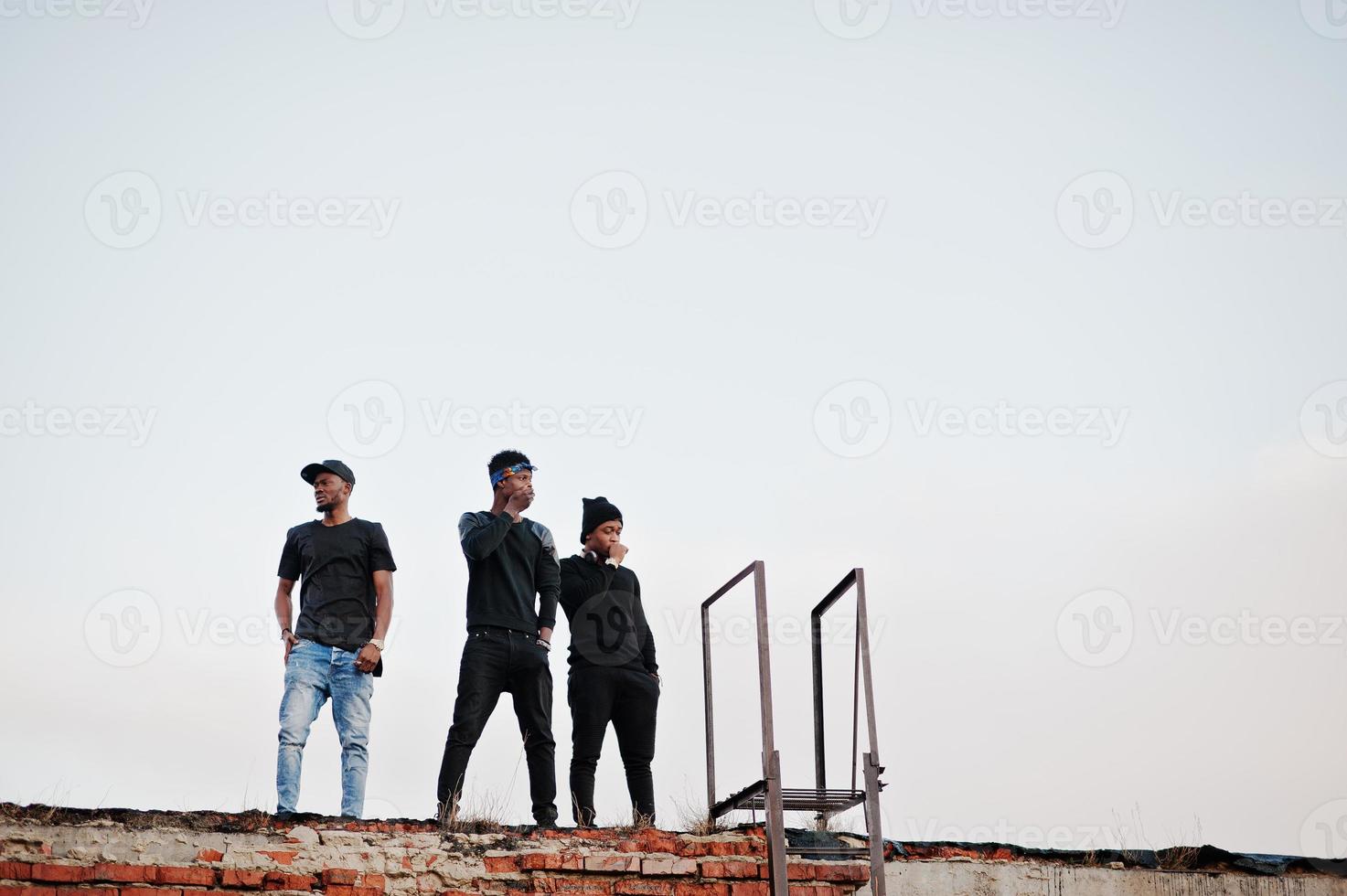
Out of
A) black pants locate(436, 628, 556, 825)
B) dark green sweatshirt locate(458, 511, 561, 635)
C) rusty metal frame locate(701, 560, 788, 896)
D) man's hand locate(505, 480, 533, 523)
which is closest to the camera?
rusty metal frame locate(701, 560, 788, 896)

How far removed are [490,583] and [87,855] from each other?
251 centimetres

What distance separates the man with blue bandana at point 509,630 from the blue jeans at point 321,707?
0.44 meters

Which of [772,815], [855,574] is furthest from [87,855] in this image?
[855,574]

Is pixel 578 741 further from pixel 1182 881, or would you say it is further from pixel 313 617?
pixel 1182 881

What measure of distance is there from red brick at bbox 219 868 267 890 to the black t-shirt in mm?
1423

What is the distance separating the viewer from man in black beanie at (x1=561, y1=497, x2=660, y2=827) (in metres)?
8.45

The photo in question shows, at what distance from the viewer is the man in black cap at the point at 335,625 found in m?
8.03

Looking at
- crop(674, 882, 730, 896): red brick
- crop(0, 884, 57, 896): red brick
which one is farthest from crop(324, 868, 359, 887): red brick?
crop(674, 882, 730, 896): red brick

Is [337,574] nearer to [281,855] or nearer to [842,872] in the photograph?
[281,855]

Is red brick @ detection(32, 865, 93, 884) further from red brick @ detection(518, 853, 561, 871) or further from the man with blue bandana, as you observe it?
red brick @ detection(518, 853, 561, 871)

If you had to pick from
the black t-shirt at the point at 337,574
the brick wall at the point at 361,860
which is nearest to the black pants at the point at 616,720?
the brick wall at the point at 361,860

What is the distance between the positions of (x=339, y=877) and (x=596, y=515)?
2720mm

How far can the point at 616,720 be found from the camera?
28.3 feet
